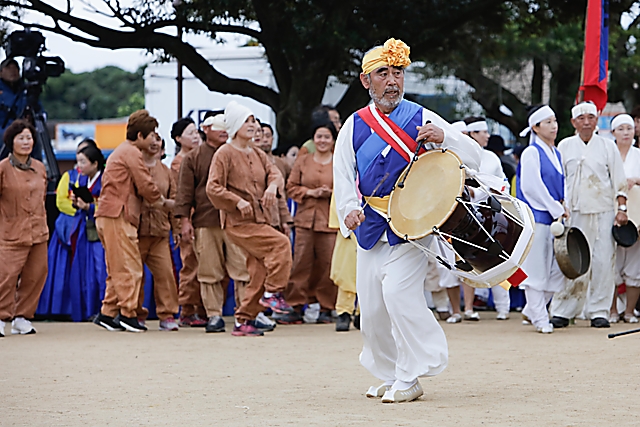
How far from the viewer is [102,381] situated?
6.66m

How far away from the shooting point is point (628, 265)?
10.2 meters

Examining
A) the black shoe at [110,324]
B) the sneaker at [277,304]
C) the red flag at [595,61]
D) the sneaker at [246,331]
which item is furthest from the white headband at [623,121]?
the black shoe at [110,324]

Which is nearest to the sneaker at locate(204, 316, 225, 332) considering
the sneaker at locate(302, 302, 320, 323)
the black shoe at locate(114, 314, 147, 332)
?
the black shoe at locate(114, 314, 147, 332)

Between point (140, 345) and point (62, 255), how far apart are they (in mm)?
2906

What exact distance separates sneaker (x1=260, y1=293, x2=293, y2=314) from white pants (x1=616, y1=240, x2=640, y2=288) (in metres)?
3.37

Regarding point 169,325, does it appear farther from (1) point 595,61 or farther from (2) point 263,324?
(1) point 595,61

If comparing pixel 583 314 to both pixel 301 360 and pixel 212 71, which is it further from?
pixel 212 71

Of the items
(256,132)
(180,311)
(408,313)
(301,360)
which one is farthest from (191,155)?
(408,313)

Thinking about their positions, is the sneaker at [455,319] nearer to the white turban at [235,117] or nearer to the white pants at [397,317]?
the white turban at [235,117]

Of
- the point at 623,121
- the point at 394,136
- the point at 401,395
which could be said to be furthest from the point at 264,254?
the point at 623,121

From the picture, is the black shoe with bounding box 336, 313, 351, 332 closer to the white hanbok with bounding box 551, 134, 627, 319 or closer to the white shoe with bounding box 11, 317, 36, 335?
the white hanbok with bounding box 551, 134, 627, 319

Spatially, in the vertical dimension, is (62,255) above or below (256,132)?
below

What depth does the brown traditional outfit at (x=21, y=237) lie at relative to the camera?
9.36 m

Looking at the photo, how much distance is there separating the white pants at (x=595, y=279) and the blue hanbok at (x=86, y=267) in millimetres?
4751
